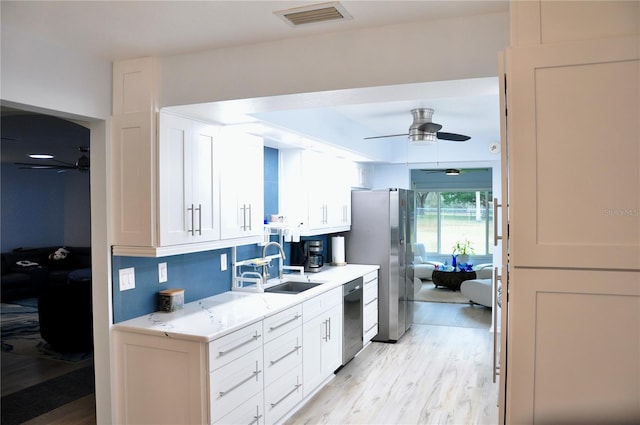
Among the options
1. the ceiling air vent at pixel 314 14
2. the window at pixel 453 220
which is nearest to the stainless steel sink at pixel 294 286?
the ceiling air vent at pixel 314 14

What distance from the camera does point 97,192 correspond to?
2932 mm

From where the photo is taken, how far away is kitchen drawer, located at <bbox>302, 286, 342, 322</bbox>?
3.82 meters

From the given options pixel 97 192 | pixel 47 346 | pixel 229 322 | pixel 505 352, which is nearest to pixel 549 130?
pixel 505 352

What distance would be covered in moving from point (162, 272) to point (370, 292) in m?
2.76

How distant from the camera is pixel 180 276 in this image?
3455 millimetres

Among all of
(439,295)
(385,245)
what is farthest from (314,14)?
(439,295)

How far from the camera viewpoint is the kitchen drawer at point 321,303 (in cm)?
382

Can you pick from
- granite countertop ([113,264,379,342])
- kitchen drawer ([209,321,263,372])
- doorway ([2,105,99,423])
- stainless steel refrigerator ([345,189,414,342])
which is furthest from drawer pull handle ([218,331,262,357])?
stainless steel refrigerator ([345,189,414,342])

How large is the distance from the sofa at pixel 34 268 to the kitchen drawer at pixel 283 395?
66.7 inches

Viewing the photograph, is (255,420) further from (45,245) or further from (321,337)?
(45,245)

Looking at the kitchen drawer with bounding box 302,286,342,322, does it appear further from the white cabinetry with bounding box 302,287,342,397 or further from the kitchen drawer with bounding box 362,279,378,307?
the kitchen drawer with bounding box 362,279,378,307

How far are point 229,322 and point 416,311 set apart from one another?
5027 millimetres

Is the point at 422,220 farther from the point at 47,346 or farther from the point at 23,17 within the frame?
the point at 23,17

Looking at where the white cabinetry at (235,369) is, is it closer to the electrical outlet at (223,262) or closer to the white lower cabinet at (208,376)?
the white lower cabinet at (208,376)
